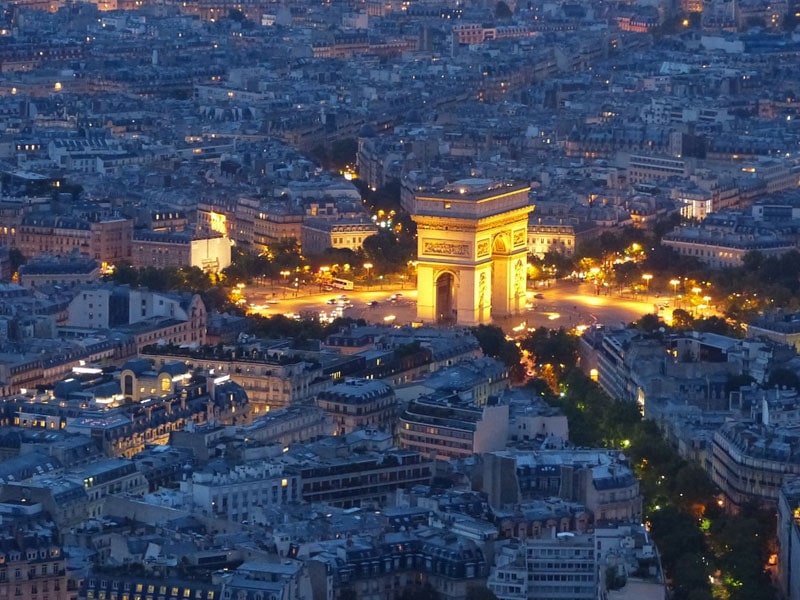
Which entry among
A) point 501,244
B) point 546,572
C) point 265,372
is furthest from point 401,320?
point 546,572

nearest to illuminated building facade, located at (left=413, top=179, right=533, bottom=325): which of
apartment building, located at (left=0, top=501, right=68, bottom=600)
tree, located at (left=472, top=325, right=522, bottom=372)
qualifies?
tree, located at (left=472, top=325, right=522, bottom=372)

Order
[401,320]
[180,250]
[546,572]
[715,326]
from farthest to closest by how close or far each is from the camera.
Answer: [180,250], [401,320], [715,326], [546,572]

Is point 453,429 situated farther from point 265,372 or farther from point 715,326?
point 715,326

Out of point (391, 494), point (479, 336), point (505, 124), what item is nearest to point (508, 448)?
point (391, 494)

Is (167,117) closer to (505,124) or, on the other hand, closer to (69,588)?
(505,124)

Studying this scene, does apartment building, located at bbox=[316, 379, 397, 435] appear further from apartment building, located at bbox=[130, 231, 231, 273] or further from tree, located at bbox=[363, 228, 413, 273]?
tree, located at bbox=[363, 228, 413, 273]

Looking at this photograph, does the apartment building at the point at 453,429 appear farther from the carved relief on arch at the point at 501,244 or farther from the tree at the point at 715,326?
the carved relief on arch at the point at 501,244
